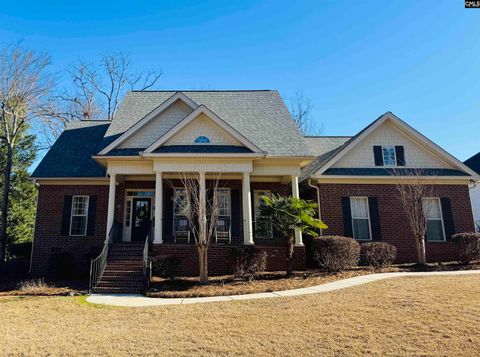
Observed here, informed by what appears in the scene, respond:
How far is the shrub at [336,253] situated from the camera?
41.5 feet

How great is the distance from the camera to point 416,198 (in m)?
14.0

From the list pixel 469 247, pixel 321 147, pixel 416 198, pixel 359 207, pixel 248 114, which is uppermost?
pixel 248 114

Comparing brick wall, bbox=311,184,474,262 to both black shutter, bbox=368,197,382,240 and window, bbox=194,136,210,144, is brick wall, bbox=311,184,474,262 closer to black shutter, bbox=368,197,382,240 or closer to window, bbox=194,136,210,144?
black shutter, bbox=368,197,382,240

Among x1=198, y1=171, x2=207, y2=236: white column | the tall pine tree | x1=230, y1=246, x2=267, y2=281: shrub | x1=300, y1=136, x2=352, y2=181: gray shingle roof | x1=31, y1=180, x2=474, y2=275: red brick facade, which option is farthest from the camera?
the tall pine tree

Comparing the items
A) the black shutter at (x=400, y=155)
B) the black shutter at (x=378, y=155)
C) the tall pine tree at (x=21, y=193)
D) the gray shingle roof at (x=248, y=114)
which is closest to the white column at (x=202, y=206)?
the gray shingle roof at (x=248, y=114)

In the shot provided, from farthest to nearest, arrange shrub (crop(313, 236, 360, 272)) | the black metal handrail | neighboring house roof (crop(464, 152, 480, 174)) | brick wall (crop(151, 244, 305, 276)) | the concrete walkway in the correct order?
neighboring house roof (crop(464, 152, 480, 174)), brick wall (crop(151, 244, 305, 276)), shrub (crop(313, 236, 360, 272)), the black metal handrail, the concrete walkway

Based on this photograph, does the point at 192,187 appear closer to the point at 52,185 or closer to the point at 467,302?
the point at 52,185

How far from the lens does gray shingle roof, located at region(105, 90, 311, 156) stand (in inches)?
627

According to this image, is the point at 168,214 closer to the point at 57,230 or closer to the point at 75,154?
the point at 57,230

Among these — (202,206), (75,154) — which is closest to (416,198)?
(202,206)

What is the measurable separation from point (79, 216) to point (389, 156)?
1439cm

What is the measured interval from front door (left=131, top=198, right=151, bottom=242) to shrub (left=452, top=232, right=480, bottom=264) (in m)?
13.0

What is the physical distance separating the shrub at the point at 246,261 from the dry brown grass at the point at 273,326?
Answer: 12.5ft

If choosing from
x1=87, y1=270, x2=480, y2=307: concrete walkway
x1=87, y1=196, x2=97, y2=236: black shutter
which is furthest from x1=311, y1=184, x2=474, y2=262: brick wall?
x1=87, y1=196, x2=97, y2=236: black shutter
